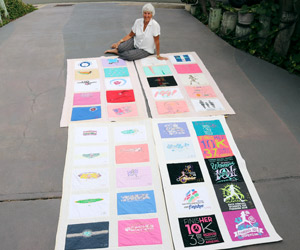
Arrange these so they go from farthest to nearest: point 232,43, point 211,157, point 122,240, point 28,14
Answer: point 28,14 < point 232,43 < point 211,157 < point 122,240

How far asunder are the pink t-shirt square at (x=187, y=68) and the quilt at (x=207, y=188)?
1.00 metres

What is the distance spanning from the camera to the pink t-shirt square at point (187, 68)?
3.53m

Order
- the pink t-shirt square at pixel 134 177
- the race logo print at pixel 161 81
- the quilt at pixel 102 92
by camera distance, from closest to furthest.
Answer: the pink t-shirt square at pixel 134 177 < the quilt at pixel 102 92 < the race logo print at pixel 161 81

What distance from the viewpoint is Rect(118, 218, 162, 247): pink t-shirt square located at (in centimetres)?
181

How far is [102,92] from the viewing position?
312 centimetres

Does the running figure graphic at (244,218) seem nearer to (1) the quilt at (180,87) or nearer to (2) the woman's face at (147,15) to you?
(1) the quilt at (180,87)

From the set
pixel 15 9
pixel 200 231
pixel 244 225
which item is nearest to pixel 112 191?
pixel 200 231

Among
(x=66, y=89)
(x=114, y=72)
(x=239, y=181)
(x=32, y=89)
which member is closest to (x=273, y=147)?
(x=239, y=181)

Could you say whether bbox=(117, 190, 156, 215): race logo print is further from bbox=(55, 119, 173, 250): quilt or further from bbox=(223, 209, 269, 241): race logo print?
bbox=(223, 209, 269, 241): race logo print

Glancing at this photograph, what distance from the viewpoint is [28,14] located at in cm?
573

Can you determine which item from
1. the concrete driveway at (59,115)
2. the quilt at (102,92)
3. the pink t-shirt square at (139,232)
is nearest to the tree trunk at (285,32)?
the concrete driveway at (59,115)

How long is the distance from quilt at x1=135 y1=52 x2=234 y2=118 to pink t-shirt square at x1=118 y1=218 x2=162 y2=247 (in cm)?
118

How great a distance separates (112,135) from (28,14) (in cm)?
458

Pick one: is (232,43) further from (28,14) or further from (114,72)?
(28,14)
